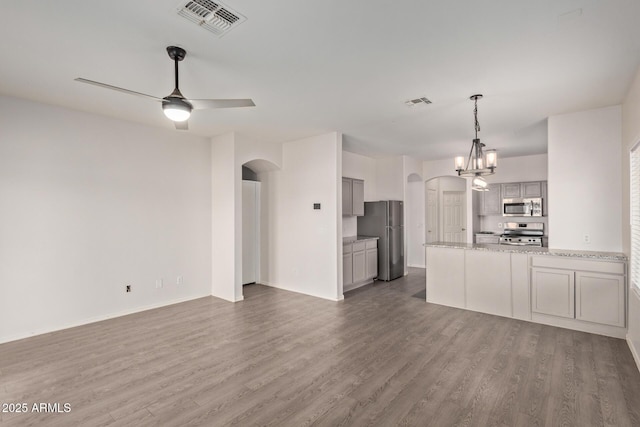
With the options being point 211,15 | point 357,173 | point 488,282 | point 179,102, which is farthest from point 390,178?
point 211,15

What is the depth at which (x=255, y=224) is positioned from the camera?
679cm

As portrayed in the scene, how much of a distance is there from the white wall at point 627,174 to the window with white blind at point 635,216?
3.8 inches

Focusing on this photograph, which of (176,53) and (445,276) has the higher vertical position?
(176,53)

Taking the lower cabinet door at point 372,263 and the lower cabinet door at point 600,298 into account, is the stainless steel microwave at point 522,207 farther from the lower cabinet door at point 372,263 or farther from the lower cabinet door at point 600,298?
the lower cabinet door at point 600,298

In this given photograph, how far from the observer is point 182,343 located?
12.2 ft

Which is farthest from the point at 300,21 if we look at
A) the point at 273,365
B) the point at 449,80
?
the point at 273,365

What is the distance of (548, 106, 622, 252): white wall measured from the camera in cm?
412

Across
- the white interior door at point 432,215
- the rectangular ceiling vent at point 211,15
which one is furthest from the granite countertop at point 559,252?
the rectangular ceiling vent at point 211,15

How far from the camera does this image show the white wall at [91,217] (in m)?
3.86

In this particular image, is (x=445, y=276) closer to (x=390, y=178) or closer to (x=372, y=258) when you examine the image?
(x=372, y=258)

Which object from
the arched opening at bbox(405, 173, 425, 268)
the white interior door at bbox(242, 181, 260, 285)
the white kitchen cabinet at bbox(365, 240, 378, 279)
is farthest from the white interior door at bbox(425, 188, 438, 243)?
the white interior door at bbox(242, 181, 260, 285)

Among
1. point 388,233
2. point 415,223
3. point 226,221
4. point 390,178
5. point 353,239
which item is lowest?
point 353,239

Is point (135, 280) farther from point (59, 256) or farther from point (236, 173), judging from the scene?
point (236, 173)

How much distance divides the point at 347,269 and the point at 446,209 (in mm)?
Answer: 4414
